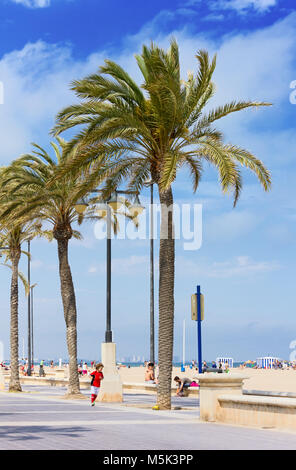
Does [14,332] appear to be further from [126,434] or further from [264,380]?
[264,380]

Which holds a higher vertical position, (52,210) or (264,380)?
(52,210)

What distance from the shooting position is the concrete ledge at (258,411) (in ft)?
46.1

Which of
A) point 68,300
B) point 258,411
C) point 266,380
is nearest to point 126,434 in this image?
point 258,411

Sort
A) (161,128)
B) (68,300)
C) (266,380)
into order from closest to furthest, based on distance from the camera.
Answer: (161,128), (68,300), (266,380)

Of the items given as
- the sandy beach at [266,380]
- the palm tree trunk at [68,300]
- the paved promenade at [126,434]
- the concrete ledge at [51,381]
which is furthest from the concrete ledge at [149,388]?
the paved promenade at [126,434]

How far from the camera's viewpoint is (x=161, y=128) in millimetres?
21906

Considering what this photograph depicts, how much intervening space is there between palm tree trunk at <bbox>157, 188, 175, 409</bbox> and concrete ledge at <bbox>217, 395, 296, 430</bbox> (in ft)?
19.1

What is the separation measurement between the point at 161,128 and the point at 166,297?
16.6ft

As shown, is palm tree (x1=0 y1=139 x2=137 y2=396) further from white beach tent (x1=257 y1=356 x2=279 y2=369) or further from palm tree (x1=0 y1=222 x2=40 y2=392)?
Result: white beach tent (x1=257 y1=356 x2=279 y2=369)

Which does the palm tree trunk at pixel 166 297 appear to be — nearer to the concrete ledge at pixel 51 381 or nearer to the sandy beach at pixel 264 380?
the sandy beach at pixel 264 380

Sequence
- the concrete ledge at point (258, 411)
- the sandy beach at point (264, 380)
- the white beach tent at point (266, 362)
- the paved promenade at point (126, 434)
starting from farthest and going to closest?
the white beach tent at point (266, 362) < the sandy beach at point (264, 380) < the concrete ledge at point (258, 411) < the paved promenade at point (126, 434)

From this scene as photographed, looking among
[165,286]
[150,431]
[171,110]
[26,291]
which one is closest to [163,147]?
[171,110]

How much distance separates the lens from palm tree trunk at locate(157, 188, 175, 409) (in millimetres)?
22020
